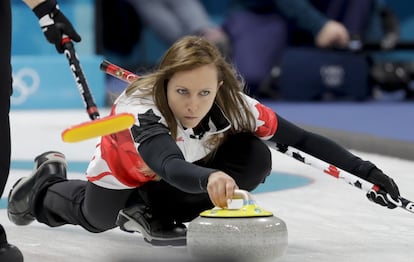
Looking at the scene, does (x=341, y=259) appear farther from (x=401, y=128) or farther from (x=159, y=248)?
(x=401, y=128)

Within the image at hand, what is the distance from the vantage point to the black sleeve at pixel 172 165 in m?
2.09

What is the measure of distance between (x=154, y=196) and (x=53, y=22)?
535 mm

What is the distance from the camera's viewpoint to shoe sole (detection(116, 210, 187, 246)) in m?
2.41

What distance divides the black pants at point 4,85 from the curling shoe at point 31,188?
0.53m

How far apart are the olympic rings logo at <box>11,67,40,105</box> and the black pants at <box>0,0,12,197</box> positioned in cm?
479

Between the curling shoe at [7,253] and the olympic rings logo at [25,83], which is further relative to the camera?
the olympic rings logo at [25,83]

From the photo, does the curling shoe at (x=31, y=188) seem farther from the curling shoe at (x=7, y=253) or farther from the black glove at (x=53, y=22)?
the curling shoe at (x=7, y=253)

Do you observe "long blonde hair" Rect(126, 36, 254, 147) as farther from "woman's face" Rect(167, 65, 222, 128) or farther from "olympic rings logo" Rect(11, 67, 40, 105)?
"olympic rings logo" Rect(11, 67, 40, 105)

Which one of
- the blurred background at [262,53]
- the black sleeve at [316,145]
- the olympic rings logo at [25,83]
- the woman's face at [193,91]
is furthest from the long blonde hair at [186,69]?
the olympic rings logo at [25,83]

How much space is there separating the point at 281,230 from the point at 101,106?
5.14 meters

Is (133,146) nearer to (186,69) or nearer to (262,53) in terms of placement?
(186,69)

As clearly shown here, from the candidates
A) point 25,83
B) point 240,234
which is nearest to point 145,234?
point 240,234

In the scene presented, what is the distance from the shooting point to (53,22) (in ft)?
8.97

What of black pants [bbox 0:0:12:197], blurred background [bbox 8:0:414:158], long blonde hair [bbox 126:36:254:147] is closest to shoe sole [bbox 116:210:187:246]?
long blonde hair [bbox 126:36:254:147]
